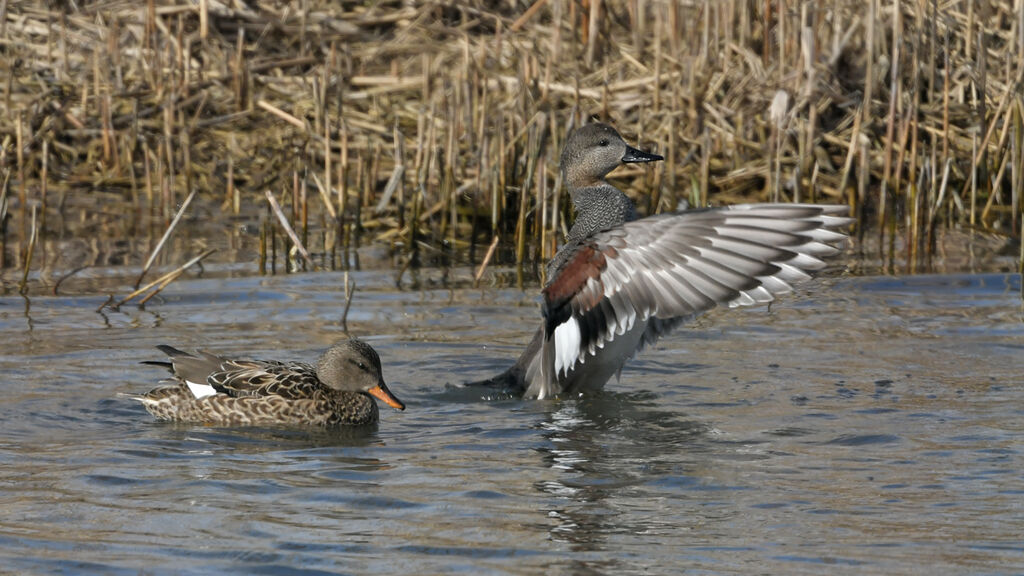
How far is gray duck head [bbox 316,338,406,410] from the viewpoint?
5992mm

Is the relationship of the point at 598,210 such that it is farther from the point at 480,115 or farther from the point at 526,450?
the point at 480,115

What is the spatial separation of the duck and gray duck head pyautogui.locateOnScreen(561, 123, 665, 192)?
1.39 m

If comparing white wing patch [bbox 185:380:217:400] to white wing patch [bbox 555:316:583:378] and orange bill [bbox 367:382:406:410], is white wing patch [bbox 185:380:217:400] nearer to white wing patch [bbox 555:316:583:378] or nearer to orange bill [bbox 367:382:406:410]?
orange bill [bbox 367:382:406:410]

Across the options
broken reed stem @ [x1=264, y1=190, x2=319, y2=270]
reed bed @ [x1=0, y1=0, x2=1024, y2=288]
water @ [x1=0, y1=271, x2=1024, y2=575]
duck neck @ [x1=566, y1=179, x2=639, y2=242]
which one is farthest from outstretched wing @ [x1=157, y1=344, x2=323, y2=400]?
Result: reed bed @ [x1=0, y1=0, x2=1024, y2=288]

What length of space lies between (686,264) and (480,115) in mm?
4651

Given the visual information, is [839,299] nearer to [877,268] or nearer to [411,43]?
[877,268]

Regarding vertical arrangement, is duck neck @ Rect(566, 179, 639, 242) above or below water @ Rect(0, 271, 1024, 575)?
above

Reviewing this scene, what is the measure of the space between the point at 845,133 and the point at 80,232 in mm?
5269

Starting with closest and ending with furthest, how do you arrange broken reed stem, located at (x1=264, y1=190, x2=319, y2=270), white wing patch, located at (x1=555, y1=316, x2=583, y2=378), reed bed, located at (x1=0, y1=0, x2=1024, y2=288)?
white wing patch, located at (x1=555, y1=316, x2=583, y2=378) → broken reed stem, located at (x1=264, y1=190, x2=319, y2=270) → reed bed, located at (x1=0, y1=0, x2=1024, y2=288)

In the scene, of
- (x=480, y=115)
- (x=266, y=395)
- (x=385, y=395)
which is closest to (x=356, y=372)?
(x=385, y=395)

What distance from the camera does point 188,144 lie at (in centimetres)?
1038

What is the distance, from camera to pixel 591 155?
679 cm

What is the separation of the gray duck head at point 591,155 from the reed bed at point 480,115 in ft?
5.79

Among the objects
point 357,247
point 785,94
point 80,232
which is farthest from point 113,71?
point 785,94
